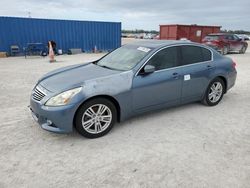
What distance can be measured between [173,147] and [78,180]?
4.83ft

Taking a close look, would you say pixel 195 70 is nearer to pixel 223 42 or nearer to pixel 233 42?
pixel 223 42

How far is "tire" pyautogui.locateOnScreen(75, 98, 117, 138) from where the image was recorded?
3464mm

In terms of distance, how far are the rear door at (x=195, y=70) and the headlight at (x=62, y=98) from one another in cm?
221

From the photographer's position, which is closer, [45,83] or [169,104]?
[45,83]

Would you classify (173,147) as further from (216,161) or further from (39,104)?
(39,104)

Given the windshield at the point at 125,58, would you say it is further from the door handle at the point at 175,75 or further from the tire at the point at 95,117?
the tire at the point at 95,117

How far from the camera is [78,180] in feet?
8.73

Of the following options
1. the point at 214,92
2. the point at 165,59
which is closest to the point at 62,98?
the point at 165,59

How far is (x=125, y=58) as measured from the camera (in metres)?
4.39

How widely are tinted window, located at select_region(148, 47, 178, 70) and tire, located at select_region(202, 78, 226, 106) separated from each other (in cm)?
118

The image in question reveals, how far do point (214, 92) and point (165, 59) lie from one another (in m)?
1.62

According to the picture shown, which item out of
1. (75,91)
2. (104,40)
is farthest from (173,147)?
(104,40)

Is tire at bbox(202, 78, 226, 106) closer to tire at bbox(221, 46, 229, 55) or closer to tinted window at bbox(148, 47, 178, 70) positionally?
tinted window at bbox(148, 47, 178, 70)

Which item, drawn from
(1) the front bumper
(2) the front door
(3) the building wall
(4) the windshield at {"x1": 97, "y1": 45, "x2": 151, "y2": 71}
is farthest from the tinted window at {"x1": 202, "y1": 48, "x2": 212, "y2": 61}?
(3) the building wall
